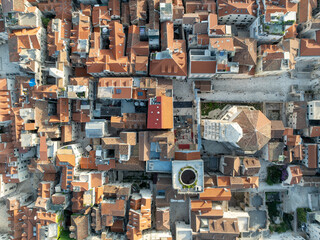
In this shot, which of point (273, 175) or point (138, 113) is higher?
point (138, 113)

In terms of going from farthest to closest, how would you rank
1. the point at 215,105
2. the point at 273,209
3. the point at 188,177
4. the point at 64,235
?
the point at 273,209
the point at 215,105
the point at 64,235
the point at 188,177

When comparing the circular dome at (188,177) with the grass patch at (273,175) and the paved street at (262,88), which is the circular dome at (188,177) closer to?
the paved street at (262,88)

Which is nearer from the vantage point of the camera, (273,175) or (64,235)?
(64,235)

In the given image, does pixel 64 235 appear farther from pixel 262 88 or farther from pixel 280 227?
pixel 262 88

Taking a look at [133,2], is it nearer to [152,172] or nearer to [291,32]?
[291,32]

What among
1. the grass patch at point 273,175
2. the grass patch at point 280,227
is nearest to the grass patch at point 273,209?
the grass patch at point 280,227

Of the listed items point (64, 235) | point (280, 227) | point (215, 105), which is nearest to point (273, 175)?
point (280, 227)

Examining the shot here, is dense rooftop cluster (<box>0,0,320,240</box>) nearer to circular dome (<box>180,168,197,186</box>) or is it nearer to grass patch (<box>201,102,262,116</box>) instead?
circular dome (<box>180,168,197,186</box>)
